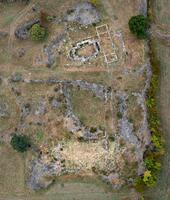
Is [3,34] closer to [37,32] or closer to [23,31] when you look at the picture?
[23,31]

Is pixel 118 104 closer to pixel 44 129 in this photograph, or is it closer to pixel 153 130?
pixel 153 130

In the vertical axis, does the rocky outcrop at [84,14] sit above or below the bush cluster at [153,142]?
above

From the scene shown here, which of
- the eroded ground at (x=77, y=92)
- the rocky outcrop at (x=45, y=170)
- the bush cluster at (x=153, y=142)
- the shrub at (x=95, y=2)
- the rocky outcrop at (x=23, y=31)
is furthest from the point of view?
the rocky outcrop at (x=23, y=31)

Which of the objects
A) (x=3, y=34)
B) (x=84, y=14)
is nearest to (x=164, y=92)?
(x=84, y=14)

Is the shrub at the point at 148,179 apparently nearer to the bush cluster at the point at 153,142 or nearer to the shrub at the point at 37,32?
the bush cluster at the point at 153,142

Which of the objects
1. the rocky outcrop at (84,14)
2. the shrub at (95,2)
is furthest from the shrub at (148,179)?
the shrub at (95,2)

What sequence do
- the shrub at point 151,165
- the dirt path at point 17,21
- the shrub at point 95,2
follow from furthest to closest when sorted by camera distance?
the dirt path at point 17,21 < the shrub at point 95,2 < the shrub at point 151,165

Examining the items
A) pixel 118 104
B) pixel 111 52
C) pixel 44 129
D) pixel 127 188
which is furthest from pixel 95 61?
pixel 127 188
